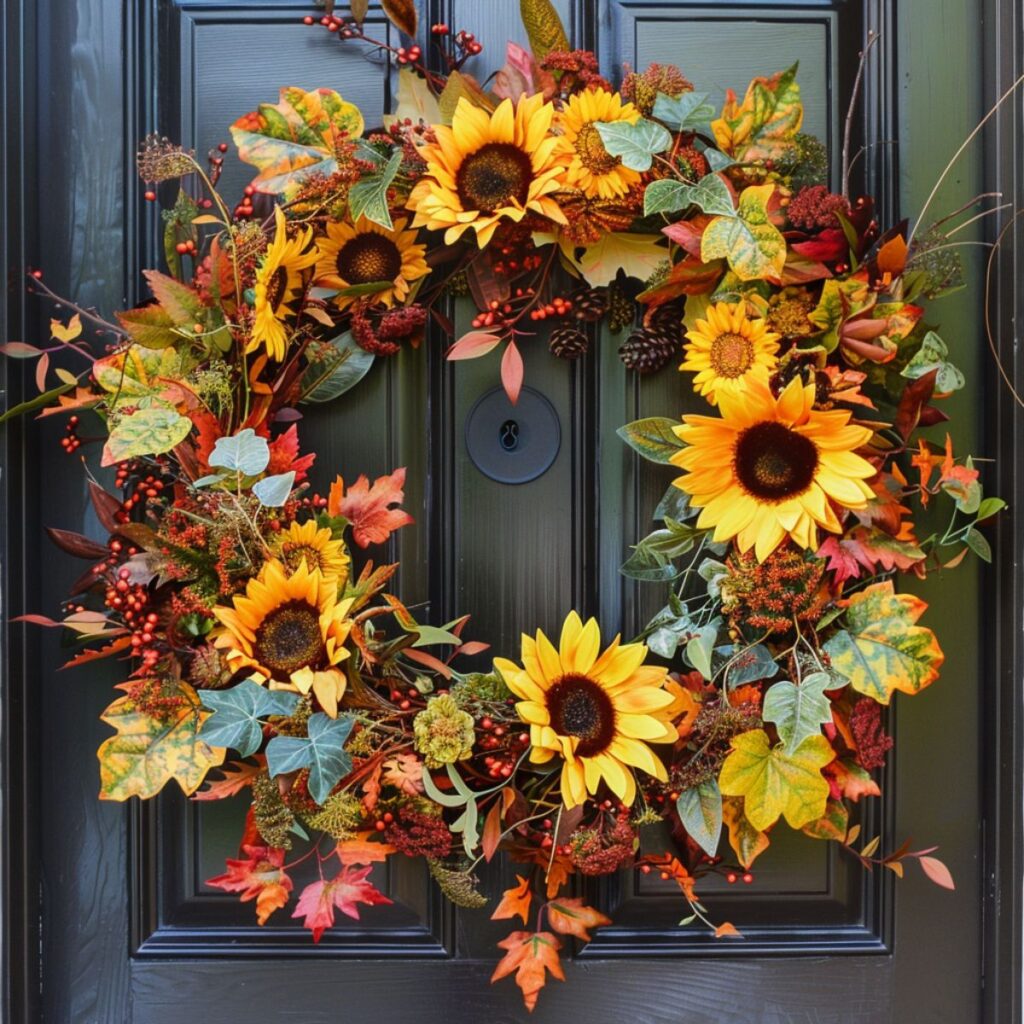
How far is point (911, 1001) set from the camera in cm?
99

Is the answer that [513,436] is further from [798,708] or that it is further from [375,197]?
[798,708]

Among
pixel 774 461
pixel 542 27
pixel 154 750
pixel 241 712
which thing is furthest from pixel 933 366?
pixel 154 750

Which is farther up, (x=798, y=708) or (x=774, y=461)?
(x=774, y=461)

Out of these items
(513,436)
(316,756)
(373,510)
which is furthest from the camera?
(513,436)

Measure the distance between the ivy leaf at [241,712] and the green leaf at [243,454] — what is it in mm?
206

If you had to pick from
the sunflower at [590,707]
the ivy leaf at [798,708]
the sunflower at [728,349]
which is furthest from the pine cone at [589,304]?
the ivy leaf at [798,708]

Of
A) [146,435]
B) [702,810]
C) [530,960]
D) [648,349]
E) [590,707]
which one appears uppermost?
[648,349]

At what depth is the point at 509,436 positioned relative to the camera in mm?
979

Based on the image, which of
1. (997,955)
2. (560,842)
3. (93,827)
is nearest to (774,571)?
(560,842)

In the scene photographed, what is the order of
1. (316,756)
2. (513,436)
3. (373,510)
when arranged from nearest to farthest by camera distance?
(316,756), (373,510), (513,436)

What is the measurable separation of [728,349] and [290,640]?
52cm

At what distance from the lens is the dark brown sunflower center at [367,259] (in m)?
0.89

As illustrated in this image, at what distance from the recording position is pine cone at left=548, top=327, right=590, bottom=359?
94 centimetres

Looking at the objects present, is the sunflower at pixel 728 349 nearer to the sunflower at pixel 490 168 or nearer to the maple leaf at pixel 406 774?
the sunflower at pixel 490 168
